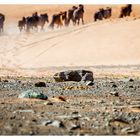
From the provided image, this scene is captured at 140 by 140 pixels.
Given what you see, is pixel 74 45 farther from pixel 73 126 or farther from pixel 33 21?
pixel 73 126

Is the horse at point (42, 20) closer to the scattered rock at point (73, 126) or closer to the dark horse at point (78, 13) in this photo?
the dark horse at point (78, 13)

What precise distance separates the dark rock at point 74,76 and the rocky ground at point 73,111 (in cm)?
20

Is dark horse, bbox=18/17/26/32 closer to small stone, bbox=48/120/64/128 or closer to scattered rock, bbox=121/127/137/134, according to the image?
small stone, bbox=48/120/64/128

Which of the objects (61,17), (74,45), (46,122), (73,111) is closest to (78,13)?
(61,17)

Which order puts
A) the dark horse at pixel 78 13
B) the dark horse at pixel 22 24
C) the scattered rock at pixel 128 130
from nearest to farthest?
the scattered rock at pixel 128 130 → the dark horse at pixel 78 13 → the dark horse at pixel 22 24

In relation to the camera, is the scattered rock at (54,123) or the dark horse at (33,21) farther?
the dark horse at (33,21)

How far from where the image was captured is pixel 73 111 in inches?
189

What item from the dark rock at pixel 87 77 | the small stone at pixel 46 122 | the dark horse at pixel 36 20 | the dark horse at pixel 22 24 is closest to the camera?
the small stone at pixel 46 122

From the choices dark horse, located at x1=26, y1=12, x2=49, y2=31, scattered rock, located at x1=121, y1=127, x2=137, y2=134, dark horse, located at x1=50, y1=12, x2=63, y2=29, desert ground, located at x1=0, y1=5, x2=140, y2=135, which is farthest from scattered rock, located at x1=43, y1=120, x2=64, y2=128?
dark horse, located at x1=50, y1=12, x2=63, y2=29

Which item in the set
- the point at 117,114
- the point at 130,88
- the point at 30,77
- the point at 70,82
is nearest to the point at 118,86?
the point at 130,88

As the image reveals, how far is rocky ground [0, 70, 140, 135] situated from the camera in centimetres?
421

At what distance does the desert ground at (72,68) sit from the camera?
14.3 ft

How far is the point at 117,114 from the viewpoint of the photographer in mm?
4684

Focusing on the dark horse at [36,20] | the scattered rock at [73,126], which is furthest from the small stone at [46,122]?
the dark horse at [36,20]
